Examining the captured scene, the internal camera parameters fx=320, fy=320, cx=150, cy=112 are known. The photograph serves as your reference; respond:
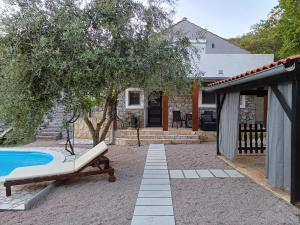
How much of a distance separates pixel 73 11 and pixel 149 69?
7.57ft

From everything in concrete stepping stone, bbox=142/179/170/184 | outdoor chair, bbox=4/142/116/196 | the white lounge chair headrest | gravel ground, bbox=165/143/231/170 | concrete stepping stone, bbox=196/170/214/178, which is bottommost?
concrete stepping stone, bbox=142/179/170/184

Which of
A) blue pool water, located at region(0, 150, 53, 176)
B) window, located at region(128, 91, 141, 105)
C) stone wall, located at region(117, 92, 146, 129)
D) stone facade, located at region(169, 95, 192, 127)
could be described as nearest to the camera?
blue pool water, located at region(0, 150, 53, 176)

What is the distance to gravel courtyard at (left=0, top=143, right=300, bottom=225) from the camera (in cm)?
501

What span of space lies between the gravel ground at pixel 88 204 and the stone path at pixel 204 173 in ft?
3.16

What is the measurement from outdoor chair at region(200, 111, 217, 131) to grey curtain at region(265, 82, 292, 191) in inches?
389

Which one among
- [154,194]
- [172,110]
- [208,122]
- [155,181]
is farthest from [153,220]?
[172,110]

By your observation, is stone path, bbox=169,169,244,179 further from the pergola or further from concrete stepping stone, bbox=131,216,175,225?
concrete stepping stone, bbox=131,216,175,225

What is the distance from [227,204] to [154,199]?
1.34 meters

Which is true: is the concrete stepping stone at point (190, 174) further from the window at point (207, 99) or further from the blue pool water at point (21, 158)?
the window at point (207, 99)

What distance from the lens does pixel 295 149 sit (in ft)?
18.7

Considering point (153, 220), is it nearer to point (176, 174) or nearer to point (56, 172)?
point (56, 172)

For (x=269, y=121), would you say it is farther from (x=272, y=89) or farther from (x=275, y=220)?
(x=275, y=220)

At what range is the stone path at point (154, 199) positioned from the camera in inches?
196

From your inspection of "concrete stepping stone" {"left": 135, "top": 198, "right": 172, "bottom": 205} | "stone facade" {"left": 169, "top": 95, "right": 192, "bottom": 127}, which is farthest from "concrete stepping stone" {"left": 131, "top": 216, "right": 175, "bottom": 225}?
"stone facade" {"left": 169, "top": 95, "right": 192, "bottom": 127}
